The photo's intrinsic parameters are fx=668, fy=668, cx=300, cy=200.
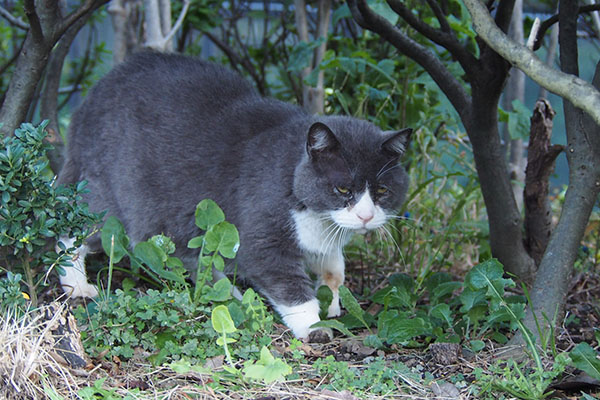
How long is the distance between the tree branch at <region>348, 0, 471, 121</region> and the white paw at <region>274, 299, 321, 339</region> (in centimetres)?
111

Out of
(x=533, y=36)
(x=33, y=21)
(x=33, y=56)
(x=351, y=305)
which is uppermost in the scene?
(x=533, y=36)

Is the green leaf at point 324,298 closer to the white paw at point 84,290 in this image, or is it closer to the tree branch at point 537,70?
the white paw at point 84,290

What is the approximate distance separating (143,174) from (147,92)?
0.37m

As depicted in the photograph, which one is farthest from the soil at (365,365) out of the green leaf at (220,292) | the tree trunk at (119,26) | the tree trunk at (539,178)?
the tree trunk at (119,26)

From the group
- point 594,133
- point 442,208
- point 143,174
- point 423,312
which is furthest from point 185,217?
point 442,208

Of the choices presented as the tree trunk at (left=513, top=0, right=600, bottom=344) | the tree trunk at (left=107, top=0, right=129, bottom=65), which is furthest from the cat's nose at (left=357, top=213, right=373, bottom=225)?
the tree trunk at (left=107, top=0, right=129, bottom=65)

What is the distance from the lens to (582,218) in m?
2.34

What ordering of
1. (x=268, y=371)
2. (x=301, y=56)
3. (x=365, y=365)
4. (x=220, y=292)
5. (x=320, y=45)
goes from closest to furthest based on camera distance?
(x=268, y=371)
(x=365, y=365)
(x=220, y=292)
(x=301, y=56)
(x=320, y=45)

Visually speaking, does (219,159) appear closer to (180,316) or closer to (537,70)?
(180,316)

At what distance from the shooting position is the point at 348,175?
247cm

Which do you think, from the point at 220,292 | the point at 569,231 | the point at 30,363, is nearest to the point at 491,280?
the point at 569,231

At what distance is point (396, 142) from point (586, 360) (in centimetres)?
103

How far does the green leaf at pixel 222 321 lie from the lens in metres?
2.08

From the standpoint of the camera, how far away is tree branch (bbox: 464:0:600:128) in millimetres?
1684
